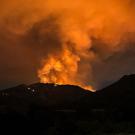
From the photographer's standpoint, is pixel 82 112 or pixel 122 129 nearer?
pixel 122 129

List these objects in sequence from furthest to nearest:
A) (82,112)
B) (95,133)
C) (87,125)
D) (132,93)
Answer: (132,93)
(82,112)
(87,125)
(95,133)

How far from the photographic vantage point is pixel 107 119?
431ft

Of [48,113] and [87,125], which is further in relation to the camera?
[48,113]

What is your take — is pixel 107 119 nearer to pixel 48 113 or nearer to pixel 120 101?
pixel 48 113

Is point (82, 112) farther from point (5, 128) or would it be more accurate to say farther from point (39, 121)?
point (5, 128)

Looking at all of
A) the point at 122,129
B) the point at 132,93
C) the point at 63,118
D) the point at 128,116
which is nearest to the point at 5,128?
the point at 63,118

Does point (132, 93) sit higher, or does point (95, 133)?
point (132, 93)

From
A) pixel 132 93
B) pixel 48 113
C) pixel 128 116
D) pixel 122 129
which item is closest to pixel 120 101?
pixel 132 93

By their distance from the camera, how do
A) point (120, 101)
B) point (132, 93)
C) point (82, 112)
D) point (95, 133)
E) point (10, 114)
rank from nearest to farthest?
point (95, 133), point (10, 114), point (82, 112), point (120, 101), point (132, 93)

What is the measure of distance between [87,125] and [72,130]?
7542 millimetres

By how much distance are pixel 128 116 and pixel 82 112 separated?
27080 millimetres

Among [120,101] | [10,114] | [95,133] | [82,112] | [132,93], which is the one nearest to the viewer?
[95,133]

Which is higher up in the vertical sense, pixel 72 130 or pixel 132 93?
pixel 132 93

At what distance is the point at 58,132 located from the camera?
358 feet
